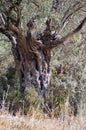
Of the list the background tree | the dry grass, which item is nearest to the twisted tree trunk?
the background tree

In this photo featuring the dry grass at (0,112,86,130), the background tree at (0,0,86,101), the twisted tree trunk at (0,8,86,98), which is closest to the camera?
the dry grass at (0,112,86,130)

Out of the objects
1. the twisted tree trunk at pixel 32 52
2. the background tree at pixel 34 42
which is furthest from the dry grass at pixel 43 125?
the twisted tree trunk at pixel 32 52

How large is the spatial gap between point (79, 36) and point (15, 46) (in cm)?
373

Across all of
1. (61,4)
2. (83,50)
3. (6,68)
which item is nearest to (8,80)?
(6,68)

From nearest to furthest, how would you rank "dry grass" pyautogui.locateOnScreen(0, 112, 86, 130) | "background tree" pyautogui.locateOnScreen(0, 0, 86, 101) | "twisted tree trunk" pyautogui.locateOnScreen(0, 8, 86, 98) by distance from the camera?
"dry grass" pyautogui.locateOnScreen(0, 112, 86, 130) → "background tree" pyautogui.locateOnScreen(0, 0, 86, 101) → "twisted tree trunk" pyautogui.locateOnScreen(0, 8, 86, 98)

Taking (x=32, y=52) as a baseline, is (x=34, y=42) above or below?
above

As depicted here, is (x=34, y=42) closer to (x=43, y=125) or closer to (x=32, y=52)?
(x=32, y=52)

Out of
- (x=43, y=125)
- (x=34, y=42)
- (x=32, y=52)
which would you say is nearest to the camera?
(x=43, y=125)

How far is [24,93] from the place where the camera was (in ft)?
34.3

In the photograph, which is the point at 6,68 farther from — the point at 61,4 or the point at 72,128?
the point at 72,128

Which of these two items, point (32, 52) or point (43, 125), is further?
point (32, 52)

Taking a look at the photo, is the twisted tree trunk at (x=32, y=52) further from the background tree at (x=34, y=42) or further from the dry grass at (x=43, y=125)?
the dry grass at (x=43, y=125)

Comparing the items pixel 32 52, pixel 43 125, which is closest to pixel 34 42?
pixel 32 52

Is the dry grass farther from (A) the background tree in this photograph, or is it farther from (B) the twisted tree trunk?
(B) the twisted tree trunk
